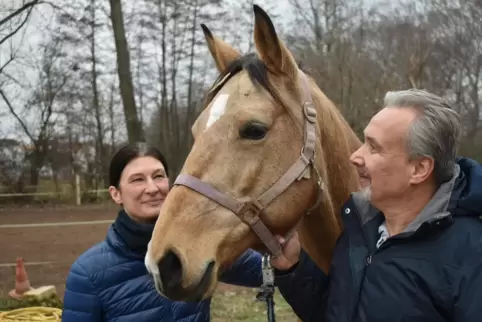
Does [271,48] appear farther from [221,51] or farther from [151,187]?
[151,187]

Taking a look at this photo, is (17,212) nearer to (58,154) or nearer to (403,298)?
(58,154)

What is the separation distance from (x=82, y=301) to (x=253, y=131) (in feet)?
3.41

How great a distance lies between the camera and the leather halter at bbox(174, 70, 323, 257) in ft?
6.07

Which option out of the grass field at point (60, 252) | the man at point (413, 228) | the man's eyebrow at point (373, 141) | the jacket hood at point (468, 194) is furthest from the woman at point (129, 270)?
the grass field at point (60, 252)

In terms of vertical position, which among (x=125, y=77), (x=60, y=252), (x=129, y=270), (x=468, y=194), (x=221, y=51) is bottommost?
(x=60, y=252)

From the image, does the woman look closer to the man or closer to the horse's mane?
the horse's mane

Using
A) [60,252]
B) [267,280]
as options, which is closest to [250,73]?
[267,280]

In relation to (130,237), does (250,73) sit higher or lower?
higher

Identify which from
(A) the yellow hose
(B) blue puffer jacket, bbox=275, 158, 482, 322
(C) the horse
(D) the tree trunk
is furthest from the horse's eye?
(D) the tree trunk

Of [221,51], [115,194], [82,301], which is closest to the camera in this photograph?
[82,301]

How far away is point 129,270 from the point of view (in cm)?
227

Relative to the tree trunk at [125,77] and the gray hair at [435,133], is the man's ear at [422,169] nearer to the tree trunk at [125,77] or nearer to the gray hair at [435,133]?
the gray hair at [435,133]

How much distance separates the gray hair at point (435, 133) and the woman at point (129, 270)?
1.15 meters

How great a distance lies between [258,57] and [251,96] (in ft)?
0.64
